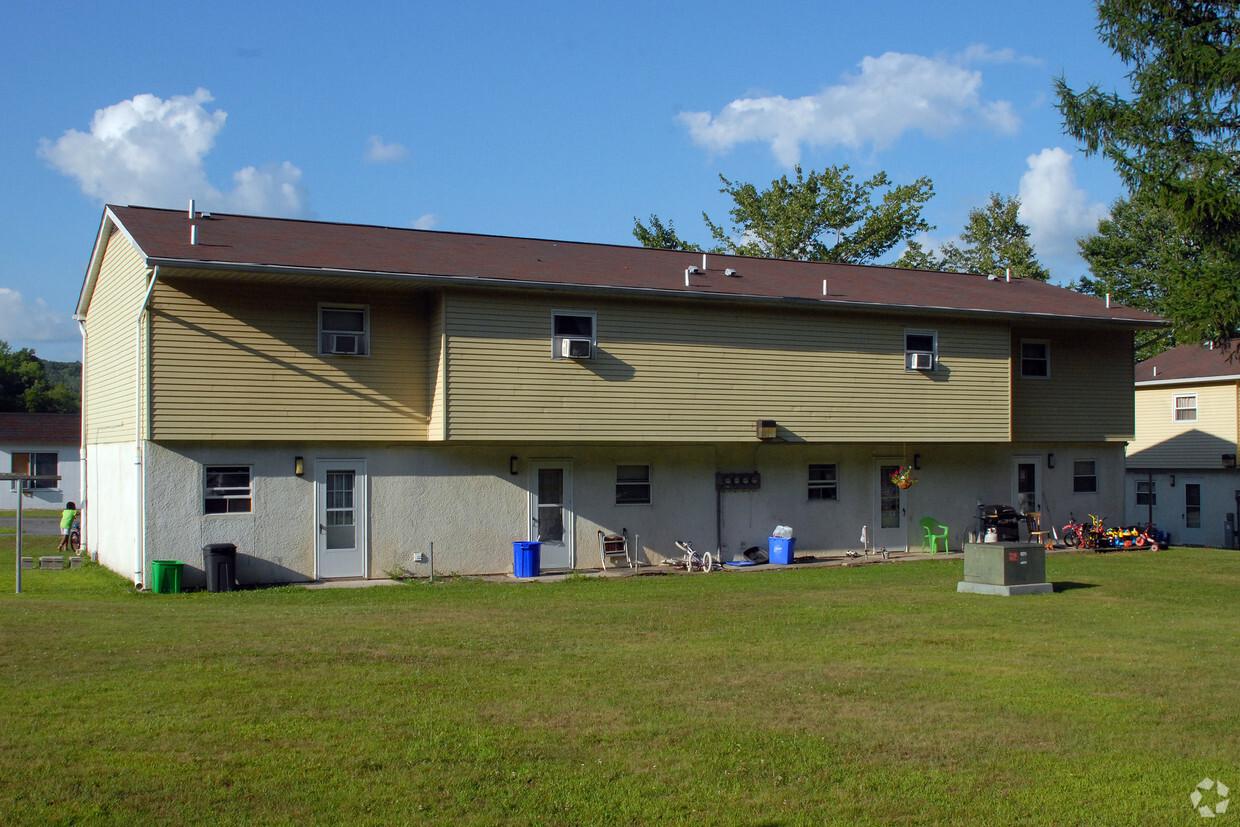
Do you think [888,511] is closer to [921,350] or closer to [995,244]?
[921,350]

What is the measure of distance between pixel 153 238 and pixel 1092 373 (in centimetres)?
2077

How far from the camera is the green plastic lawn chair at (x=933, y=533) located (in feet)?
78.2

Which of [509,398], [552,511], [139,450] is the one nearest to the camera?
[139,450]

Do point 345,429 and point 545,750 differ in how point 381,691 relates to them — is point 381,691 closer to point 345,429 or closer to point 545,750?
point 545,750

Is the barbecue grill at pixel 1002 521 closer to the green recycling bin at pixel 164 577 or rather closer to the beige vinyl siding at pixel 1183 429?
the beige vinyl siding at pixel 1183 429

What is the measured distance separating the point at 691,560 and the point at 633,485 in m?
1.84

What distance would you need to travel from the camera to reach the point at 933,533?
24.0 meters

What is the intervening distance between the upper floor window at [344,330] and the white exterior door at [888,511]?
11292 millimetres

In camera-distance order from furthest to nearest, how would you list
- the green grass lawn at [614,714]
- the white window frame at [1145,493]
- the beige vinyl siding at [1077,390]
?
the white window frame at [1145,493] → the beige vinyl siding at [1077,390] → the green grass lawn at [614,714]

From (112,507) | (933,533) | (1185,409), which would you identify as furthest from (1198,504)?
(112,507)

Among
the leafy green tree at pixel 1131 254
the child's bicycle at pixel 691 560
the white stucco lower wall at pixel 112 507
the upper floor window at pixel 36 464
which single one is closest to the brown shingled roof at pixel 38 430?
the upper floor window at pixel 36 464

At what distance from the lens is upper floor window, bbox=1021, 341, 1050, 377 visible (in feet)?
82.9

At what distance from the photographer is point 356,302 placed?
1884 centimetres

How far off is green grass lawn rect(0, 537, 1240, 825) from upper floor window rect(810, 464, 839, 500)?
26.2ft
